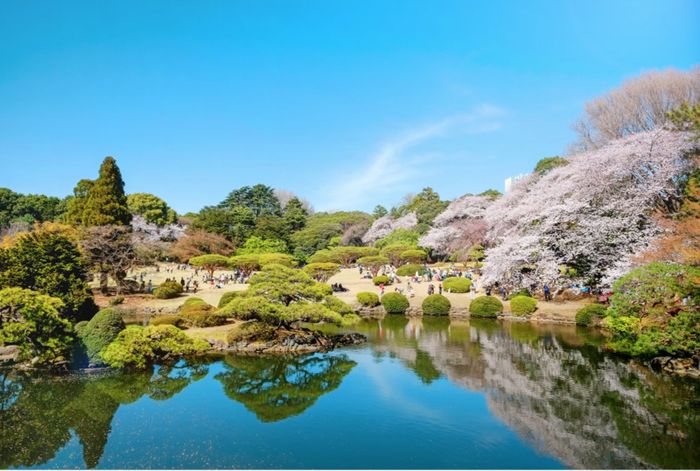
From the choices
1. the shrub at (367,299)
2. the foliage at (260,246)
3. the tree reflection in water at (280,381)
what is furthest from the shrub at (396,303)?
the foliage at (260,246)

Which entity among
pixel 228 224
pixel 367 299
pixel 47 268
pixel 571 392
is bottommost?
pixel 571 392

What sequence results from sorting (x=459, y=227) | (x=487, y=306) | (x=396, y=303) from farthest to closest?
(x=459, y=227) < (x=396, y=303) < (x=487, y=306)

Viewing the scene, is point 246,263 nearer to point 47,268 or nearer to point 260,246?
A: point 260,246

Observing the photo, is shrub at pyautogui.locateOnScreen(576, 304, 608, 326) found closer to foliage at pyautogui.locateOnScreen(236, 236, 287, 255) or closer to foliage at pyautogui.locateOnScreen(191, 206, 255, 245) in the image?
foliage at pyautogui.locateOnScreen(236, 236, 287, 255)

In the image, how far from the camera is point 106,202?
110ft

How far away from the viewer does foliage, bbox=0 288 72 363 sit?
1377 cm

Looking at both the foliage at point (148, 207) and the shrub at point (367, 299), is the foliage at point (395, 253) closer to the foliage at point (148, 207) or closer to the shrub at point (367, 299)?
the shrub at point (367, 299)

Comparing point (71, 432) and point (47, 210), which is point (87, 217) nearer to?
point (71, 432)

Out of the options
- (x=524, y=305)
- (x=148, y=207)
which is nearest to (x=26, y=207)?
(x=148, y=207)

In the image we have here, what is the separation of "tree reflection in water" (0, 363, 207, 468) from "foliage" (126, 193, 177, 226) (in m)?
46.0

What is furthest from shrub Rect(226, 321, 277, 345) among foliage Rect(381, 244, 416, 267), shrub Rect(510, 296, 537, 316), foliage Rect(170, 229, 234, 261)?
foliage Rect(170, 229, 234, 261)

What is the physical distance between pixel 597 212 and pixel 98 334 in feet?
82.4

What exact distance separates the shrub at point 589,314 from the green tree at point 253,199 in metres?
60.5

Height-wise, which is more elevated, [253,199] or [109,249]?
[253,199]
